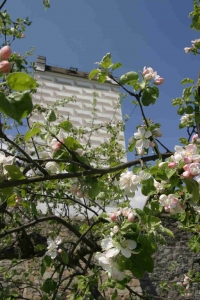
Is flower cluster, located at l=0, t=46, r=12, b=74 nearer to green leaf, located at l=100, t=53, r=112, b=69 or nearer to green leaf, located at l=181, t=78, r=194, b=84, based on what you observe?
green leaf, located at l=100, t=53, r=112, b=69

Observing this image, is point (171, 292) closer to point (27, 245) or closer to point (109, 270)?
point (27, 245)

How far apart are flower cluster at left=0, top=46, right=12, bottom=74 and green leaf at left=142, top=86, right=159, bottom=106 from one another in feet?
2.19

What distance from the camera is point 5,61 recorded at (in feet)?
2.48

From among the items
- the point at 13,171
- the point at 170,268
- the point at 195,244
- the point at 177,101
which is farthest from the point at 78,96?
the point at 13,171

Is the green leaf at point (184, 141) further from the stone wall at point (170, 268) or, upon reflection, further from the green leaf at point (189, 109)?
the stone wall at point (170, 268)

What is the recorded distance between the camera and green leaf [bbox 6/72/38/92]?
0.73 meters

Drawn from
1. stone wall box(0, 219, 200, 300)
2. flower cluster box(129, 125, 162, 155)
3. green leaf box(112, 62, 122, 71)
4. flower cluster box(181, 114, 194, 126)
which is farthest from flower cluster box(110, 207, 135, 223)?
stone wall box(0, 219, 200, 300)

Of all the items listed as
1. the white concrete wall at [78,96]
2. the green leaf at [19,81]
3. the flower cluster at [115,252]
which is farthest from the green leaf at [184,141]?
the white concrete wall at [78,96]

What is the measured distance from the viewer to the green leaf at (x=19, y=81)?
73 centimetres

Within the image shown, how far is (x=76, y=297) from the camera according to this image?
81.5 inches

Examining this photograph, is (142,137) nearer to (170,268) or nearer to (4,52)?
(4,52)

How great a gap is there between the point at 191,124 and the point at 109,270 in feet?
4.22

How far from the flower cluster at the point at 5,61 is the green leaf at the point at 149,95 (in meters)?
0.67

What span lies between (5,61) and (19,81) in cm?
7
